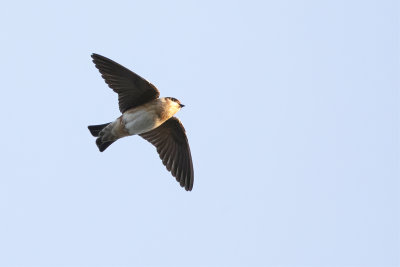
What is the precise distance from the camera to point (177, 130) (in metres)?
13.2

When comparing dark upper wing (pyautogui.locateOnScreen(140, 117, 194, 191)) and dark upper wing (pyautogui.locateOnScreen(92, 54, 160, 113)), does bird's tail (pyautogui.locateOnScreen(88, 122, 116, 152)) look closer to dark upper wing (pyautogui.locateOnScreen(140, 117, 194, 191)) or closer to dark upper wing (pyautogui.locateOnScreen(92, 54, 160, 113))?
dark upper wing (pyautogui.locateOnScreen(92, 54, 160, 113))

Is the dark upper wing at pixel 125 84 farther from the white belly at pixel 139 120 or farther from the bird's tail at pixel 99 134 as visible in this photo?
the bird's tail at pixel 99 134

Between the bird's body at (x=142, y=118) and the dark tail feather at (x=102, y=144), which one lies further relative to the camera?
the dark tail feather at (x=102, y=144)

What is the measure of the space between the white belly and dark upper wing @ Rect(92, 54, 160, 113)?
0.27 metres

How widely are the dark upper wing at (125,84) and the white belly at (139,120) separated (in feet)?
0.88

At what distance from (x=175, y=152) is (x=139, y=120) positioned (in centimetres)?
137

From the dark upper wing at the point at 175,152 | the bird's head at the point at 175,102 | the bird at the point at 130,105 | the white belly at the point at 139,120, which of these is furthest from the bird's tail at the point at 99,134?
the bird's head at the point at 175,102

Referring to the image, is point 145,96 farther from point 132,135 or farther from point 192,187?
point 192,187

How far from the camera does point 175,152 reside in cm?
1341

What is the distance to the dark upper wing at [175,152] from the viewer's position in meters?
13.3

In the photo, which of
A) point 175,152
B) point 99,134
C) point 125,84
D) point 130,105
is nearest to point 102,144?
point 99,134

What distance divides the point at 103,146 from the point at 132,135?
0.51 metres

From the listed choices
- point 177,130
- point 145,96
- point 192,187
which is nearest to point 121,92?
point 145,96

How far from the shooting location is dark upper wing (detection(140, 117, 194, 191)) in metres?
13.3
